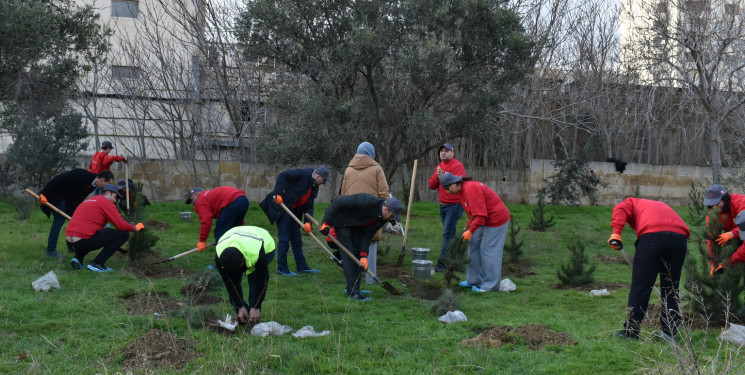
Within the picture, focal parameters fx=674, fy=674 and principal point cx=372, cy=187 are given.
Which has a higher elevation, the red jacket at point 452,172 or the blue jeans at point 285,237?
the red jacket at point 452,172

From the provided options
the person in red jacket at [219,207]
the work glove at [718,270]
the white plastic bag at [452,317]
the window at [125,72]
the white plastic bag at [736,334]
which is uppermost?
the window at [125,72]

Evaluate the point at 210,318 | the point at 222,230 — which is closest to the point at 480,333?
the point at 210,318

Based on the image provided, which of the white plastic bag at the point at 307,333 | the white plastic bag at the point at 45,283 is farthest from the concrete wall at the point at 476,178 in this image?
the white plastic bag at the point at 307,333

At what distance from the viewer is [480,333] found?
641 centimetres

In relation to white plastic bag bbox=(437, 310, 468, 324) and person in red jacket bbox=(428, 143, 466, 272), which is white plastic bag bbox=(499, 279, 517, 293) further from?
white plastic bag bbox=(437, 310, 468, 324)

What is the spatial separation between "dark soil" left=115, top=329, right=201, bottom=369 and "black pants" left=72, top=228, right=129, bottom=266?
3.78m

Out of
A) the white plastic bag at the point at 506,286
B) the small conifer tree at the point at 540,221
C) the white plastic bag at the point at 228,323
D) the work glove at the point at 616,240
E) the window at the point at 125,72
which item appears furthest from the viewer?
the window at the point at 125,72

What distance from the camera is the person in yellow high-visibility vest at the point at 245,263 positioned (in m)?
5.78

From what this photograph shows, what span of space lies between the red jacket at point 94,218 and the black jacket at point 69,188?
3.48ft

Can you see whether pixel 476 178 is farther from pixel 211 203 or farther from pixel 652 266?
pixel 652 266

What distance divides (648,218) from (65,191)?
831 cm

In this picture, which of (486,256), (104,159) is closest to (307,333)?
(486,256)

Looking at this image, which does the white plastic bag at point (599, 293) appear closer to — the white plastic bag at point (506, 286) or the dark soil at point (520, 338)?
the white plastic bag at point (506, 286)

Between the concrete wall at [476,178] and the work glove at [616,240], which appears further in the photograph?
the concrete wall at [476,178]
